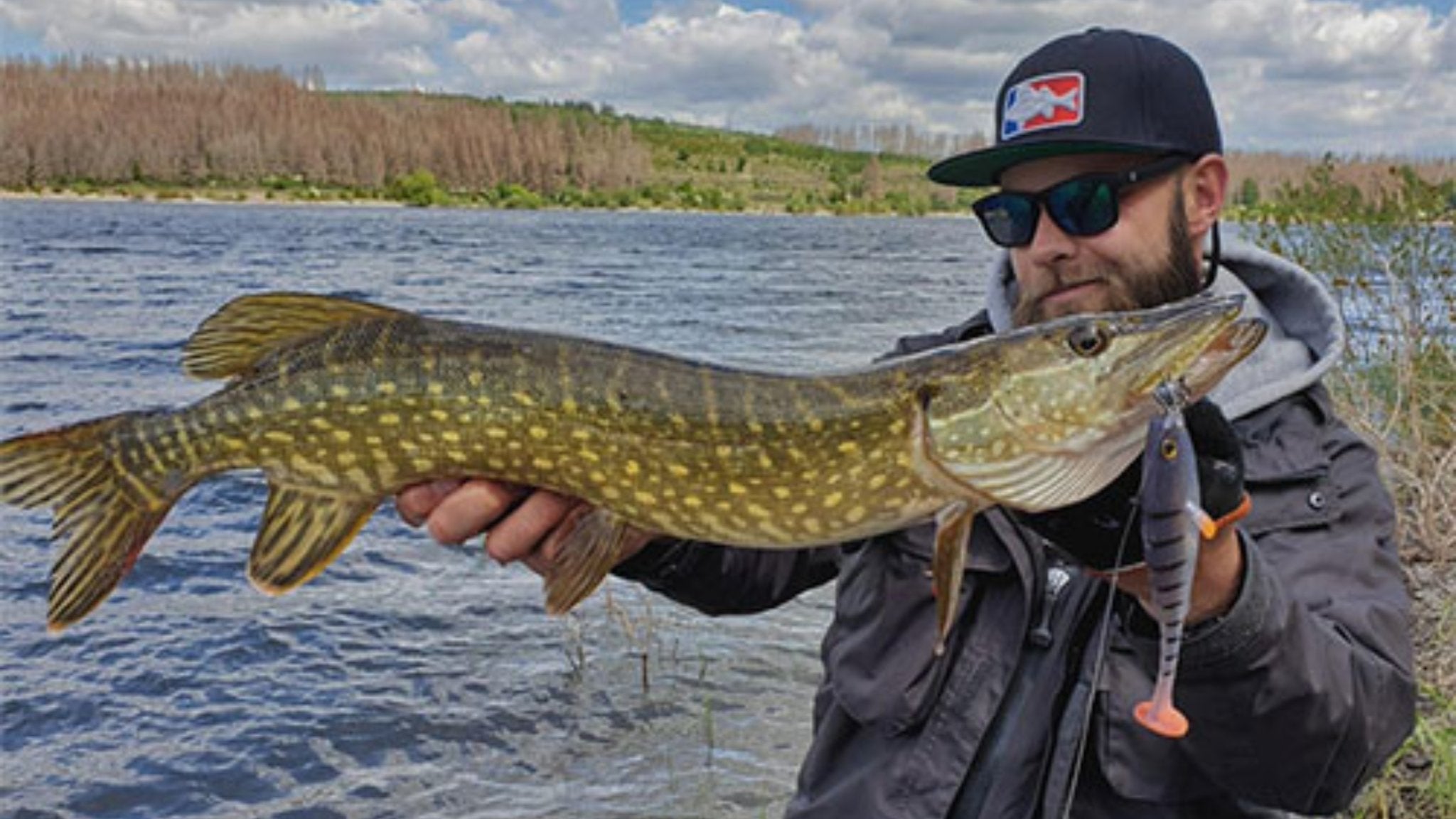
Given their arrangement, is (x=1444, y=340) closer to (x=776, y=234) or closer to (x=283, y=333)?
(x=283, y=333)

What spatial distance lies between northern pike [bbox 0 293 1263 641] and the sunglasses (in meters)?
0.49

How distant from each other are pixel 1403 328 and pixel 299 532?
5.55 m

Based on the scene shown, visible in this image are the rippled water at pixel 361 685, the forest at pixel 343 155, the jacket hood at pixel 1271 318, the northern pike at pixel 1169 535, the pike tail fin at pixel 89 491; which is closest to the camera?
the northern pike at pixel 1169 535

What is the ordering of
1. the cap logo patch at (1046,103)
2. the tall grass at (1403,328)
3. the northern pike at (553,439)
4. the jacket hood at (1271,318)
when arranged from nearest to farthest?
the northern pike at (553,439), the jacket hood at (1271,318), the cap logo patch at (1046,103), the tall grass at (1403,328)

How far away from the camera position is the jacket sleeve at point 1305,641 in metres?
1.63

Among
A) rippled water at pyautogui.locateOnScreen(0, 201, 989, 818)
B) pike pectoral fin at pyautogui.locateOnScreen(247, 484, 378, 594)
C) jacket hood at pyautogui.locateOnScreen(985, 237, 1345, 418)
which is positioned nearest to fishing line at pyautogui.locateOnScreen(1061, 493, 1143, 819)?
jacket hood at pyautogui.locateOnScreen(985, 237, 1345, 418)

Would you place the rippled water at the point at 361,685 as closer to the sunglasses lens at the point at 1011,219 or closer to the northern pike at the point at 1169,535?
the sunglasses lens at the point at 1011,219

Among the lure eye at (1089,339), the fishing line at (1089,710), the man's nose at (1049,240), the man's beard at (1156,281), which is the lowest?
the fishing line at (1089,710)

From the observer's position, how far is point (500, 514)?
229cm

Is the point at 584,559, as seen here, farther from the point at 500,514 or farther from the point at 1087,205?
the point at 1087,205

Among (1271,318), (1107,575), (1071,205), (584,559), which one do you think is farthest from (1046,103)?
(584,559)

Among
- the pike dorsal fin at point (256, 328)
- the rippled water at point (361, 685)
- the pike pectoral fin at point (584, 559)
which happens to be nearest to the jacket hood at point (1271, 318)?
the pike pectoral fin at point (584, 559)

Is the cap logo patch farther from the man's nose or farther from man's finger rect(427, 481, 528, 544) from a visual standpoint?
man's finger rect(427, 481, 528, 544)

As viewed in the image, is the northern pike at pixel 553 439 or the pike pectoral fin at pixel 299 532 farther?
the pike pectoral fin at pixel 299 532
